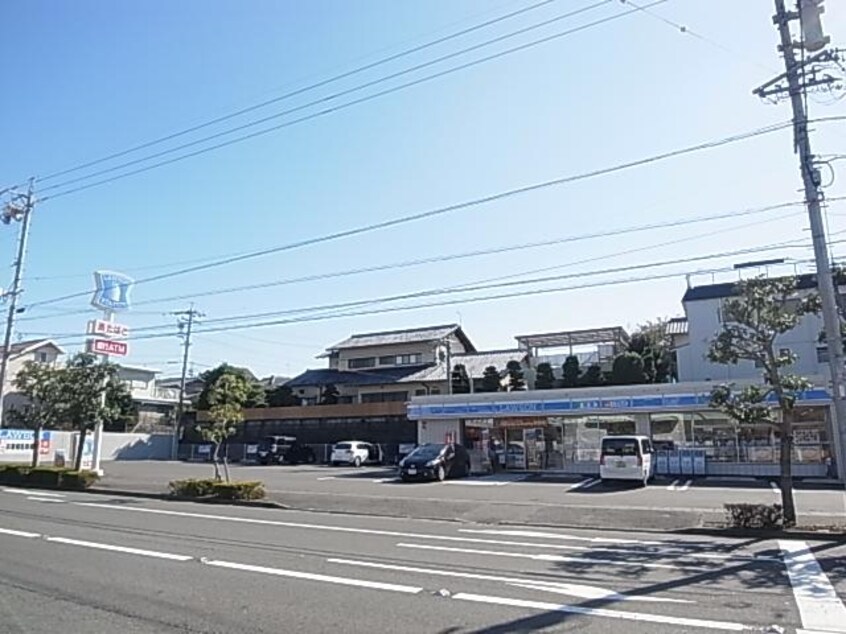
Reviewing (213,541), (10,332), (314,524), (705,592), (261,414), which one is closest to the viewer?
(705,592)

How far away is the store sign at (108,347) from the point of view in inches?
1044

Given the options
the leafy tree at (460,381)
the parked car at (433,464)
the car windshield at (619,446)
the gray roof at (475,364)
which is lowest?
the parked car at (433,464)

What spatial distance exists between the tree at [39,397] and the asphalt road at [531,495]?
3349mm

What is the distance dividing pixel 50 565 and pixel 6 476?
19.0 meters

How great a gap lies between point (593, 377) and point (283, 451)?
18490 mm

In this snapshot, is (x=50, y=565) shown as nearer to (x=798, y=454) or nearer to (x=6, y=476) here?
(x=6, y=476)

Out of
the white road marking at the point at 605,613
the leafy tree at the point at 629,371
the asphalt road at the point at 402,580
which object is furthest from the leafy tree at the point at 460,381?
the white road marking at the point at 605,613

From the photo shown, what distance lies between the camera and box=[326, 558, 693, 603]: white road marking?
696 centimetres

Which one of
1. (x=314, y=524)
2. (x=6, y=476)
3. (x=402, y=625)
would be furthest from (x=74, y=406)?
(x=402, y=625)

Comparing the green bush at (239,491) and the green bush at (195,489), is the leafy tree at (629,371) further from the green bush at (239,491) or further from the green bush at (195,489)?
the green bush at (195,489)

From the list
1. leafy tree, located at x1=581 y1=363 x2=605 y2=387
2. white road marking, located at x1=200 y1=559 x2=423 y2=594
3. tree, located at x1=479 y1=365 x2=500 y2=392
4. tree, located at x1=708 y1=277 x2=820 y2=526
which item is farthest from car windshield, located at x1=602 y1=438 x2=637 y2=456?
tree, located at x1=479 y1=365 x2=500 y2=392

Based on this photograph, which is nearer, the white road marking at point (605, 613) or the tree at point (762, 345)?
the white road marking at point (605, 613)

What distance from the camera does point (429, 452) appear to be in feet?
84.6

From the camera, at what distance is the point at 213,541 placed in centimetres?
1066
